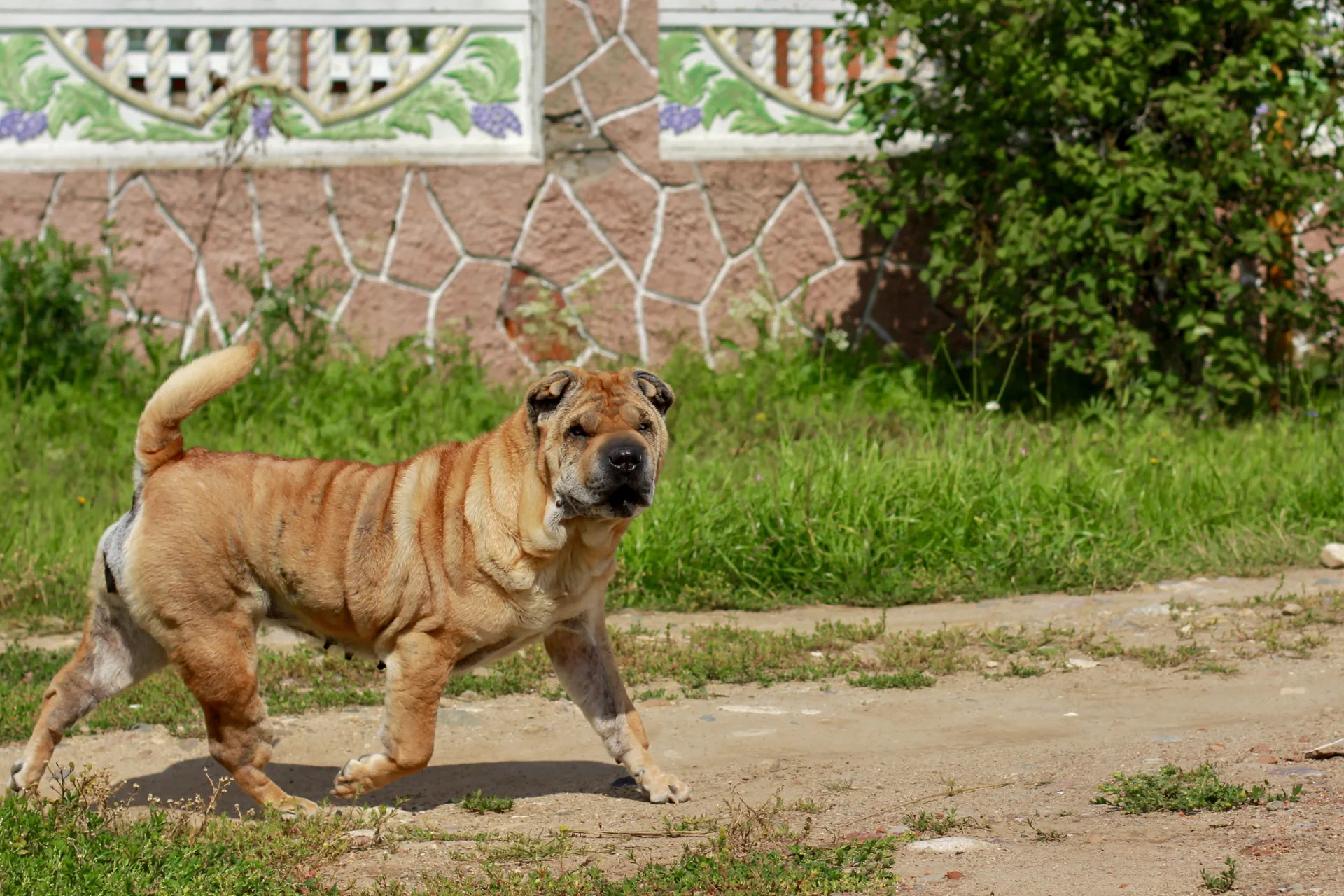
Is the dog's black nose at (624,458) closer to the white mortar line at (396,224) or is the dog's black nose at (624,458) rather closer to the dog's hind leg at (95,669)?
the dog's hind leg at (95,669)

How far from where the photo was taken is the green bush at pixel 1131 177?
8742 millimetres

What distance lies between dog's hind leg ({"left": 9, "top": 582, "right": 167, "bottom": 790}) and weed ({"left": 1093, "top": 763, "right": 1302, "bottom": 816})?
9.52ft

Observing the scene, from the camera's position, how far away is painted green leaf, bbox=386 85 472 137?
389 inches

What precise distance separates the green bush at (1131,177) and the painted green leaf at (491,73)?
226cm

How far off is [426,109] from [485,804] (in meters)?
6.27

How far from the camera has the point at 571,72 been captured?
1002cm

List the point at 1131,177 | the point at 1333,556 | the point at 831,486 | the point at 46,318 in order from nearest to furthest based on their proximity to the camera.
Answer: the point at 1333,556, the point at 831,486, the point at 1131,177, the point at 46,318

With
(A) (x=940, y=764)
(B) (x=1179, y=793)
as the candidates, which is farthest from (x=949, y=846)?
(A) (x=940, y=764)

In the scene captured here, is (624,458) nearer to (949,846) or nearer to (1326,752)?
(949,846)

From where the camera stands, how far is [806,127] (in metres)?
10.4

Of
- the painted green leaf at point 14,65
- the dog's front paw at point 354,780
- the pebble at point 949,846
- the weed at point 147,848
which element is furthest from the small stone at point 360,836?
the painted green leaf at point 14,65

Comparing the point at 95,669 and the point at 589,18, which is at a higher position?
the point at 589,18

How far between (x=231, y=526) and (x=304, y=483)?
0.27 metres

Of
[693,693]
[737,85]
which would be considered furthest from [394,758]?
[737,85]
